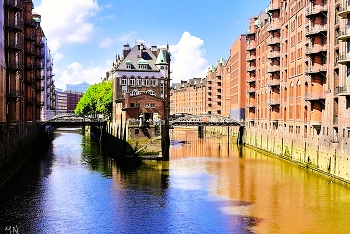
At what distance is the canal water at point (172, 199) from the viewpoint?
31.0 meters

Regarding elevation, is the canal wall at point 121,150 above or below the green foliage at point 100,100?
below

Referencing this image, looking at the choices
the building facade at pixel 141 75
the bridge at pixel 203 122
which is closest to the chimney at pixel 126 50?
the building facade at pixel 141 75

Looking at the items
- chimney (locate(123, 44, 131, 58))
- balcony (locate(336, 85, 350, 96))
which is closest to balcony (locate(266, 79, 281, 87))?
balcony (locate(336, 85, 350, 96))

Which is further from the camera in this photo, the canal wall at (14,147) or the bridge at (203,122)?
the bridge at (203,122)

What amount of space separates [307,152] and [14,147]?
110 ft

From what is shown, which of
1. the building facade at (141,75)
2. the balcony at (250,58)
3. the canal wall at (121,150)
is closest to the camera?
the canal wall at (121,150)

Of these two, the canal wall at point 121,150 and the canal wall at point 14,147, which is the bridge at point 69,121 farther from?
the canal wall at point 14,147

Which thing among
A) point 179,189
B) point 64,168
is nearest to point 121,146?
point 64,168

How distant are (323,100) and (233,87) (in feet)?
227

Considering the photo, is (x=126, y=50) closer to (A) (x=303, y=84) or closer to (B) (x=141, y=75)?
(B) (x=141, y=75)

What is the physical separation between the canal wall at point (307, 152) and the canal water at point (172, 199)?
1.29m

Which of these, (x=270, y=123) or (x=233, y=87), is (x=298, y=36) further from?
(x=233, y=87)

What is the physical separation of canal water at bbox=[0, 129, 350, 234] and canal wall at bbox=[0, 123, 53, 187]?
4.24 ft

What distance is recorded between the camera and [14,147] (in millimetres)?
54000
